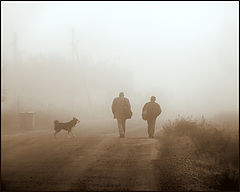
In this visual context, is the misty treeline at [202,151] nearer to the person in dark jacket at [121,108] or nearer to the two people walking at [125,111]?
the two people walking at [125,111]

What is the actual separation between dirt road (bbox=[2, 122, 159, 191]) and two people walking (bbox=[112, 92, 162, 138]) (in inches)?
46.7

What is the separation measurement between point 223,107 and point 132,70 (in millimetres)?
3590

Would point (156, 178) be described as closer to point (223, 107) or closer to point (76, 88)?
point (223, 107)

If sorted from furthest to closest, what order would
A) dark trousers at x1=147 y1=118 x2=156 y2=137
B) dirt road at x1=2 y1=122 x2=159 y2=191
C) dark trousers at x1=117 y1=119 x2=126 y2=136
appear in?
1. dark trousers at x1=147 y1=118 x2=156 y2=137
2. dark trousers at x1=117 y1=119 x2=126 y2=136
3. dirt road at x1=2 y1=122 x2=159 y2=191

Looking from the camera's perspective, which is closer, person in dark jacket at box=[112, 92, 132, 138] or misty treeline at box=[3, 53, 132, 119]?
person in dark jacket at box=[112, 92, 132, 138]

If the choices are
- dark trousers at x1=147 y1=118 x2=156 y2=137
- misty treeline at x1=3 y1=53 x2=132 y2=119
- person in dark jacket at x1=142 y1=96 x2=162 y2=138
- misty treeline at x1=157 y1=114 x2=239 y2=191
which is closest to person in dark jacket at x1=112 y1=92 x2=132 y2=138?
misty treeline at x1=3 y1=53 x2=132 y2=119

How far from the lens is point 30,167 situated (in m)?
8.57

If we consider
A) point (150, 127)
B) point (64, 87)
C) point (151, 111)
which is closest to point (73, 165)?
point (151, 111)

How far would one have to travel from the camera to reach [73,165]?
890 centimetres

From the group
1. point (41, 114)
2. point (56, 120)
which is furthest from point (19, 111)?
point (56, 120)

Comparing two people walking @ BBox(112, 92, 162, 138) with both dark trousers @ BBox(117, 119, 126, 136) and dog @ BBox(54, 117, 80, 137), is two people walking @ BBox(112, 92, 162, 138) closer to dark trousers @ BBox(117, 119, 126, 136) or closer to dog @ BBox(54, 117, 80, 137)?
dark trousers @ BBox(117, 119, 126, 136)

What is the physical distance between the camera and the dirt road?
814cm

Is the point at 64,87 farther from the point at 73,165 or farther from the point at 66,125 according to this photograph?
the point at 73,165

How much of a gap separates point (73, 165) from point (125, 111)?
3.24 meters
